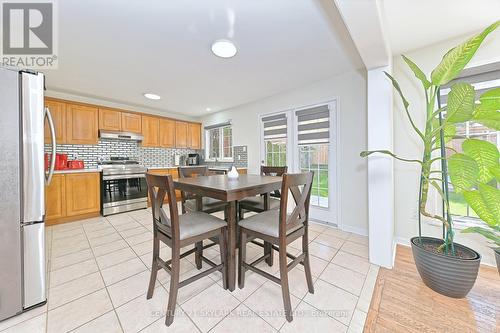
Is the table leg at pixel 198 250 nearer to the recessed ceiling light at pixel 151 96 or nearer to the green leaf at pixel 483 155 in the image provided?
the green leaf at pixel 483 155

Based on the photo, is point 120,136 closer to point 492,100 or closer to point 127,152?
point 127,152

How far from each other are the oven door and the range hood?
0.82 meters

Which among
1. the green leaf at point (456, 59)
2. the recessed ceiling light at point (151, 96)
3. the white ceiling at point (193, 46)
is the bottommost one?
the green leaf at point (456, 59)

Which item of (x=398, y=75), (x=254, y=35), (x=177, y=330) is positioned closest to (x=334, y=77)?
(x=398, y=75)

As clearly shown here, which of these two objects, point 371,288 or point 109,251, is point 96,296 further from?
point 371,288

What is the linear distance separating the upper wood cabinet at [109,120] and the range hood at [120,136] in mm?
103

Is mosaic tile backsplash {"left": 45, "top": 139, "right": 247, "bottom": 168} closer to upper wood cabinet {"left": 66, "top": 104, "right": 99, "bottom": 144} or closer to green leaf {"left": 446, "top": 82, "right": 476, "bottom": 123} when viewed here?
upper wood cabinet {"left": 66, "top": 104, "right": 99, "bottom": 144}

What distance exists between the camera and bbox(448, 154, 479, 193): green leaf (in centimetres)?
133

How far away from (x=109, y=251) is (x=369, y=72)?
11.4 ft

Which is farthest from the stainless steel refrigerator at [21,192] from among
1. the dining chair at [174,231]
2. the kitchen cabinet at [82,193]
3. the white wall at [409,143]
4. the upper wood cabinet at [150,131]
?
the white wall at [409,143]

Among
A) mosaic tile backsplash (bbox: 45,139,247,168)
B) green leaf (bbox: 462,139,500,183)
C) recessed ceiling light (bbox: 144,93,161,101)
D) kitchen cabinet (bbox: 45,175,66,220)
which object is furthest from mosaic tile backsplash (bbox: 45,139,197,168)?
green leaf (bbox: 462,139,500,183)

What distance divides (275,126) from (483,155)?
2.64m

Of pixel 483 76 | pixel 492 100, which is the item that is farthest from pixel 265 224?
pixel 483 76

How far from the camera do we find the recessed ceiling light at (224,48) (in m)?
1.93
